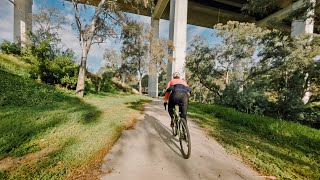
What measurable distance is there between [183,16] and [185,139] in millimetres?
17780

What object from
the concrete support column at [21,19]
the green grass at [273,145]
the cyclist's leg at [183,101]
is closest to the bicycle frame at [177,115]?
the cyclist's leg at [183,101]

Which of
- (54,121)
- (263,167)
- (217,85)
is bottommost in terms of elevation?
(263,167)

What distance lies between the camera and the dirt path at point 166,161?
3.23 metres

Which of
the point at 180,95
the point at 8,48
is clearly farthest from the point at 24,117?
the point at 8,48

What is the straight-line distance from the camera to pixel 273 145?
5.21 meters

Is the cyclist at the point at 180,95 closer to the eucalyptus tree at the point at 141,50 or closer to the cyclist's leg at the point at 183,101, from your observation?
the cyclist's leg at the point at 183,101

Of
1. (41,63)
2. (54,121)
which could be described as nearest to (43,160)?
(54,121)

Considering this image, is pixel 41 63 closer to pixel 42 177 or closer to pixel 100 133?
pixel 100 133

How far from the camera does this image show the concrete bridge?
1938 cm

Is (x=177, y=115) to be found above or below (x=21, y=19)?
below

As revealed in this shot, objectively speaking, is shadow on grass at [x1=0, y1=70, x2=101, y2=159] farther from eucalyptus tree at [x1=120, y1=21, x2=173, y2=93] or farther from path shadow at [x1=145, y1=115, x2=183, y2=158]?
eucalyptus tree at [x1=120, y1=21, x2=173, y2=93]

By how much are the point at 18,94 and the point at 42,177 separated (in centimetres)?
680

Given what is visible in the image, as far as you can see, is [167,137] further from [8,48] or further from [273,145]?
[8,48]

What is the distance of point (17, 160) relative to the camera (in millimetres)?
3480
